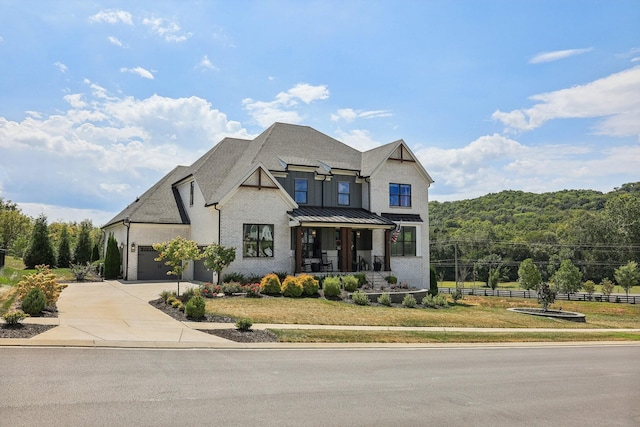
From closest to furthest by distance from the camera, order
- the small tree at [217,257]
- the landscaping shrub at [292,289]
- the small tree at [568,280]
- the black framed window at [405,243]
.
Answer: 1. the landscaping shrub at [292,289]
2. the small tree at [217,257]
3. the black framed window at [405,243]
4. the small tree at [568,280]

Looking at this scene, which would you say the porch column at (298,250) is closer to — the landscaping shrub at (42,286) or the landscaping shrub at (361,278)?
the landscaping shrub at (361,278)

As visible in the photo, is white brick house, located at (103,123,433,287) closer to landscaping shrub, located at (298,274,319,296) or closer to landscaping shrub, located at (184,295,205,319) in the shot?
landscaping shrub, located at (298,274,319,296)

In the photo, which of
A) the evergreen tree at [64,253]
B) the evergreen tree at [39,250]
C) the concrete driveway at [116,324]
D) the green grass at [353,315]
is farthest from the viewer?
the evergreen tree at [64,253]

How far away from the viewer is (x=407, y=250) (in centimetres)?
3519

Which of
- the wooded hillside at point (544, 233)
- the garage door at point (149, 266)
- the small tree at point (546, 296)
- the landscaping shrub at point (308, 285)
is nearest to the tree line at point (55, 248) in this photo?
the garage door at point (149, 266)

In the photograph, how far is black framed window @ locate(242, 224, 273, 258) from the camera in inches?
1148

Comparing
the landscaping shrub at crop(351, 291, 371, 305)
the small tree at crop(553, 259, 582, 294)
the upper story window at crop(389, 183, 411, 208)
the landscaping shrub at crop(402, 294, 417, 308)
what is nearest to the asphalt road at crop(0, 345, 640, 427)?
the landscaping shrub at crop(351, 291, 371, 305)

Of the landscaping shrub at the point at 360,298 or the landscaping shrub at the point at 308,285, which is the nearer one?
the landscaping shrub at the point at 360,298

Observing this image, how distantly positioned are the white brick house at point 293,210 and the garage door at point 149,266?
0.21ft

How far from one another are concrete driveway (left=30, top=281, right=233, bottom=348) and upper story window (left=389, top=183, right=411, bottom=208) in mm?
17729

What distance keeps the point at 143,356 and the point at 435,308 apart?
1869cm

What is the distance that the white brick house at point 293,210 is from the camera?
2934cm

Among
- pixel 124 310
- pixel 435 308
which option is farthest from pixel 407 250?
pixel 124 310

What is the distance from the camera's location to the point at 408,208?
3581cm
